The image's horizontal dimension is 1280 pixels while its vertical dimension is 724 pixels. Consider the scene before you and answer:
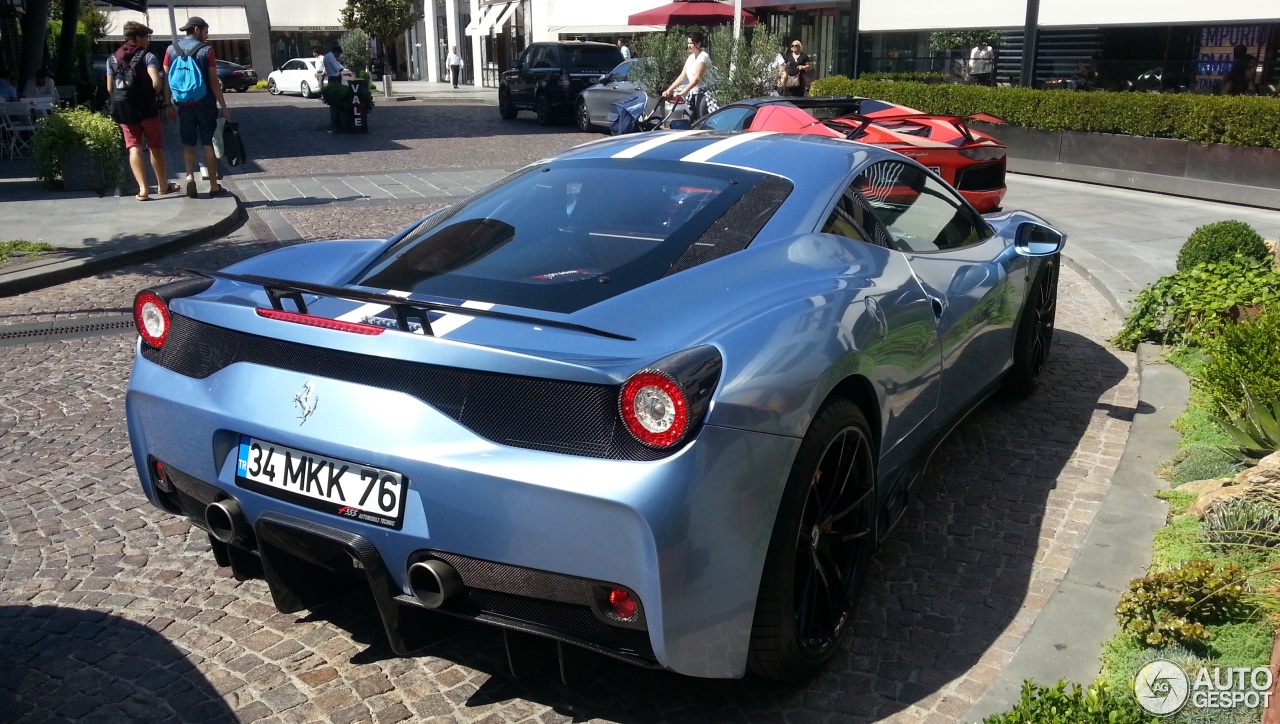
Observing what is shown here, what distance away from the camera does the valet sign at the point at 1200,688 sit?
2793mm

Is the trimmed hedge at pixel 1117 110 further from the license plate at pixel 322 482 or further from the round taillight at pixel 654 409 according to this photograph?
the license plate at pixel 322 482

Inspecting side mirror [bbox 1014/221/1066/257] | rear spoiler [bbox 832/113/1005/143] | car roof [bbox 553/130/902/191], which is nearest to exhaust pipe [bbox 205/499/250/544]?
car roof [bbox 553/130/902/191]

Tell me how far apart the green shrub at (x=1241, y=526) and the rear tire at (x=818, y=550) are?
119 cm

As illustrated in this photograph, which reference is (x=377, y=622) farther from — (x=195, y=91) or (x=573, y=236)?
(x=195, y=91)

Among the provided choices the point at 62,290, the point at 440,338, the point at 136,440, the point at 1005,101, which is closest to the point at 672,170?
the point at 440,338

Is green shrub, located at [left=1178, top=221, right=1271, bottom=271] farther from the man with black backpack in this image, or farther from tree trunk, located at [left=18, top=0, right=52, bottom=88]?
tree trunk, located at [left=18, top=0, right=52, bottom=88]

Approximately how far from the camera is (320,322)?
113 inches

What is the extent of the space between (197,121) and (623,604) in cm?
1123

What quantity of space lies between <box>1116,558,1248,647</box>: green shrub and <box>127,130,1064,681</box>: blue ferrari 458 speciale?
78cm

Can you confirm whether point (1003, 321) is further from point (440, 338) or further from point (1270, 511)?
point (440, 338)

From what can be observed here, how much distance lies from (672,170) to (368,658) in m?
1.87

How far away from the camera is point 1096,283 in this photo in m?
8.58

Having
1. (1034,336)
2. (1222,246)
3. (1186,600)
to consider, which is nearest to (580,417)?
(1186,600)

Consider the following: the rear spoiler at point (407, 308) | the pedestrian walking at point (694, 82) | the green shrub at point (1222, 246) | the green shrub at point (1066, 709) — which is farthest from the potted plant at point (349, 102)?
the green shrub at point (1066, 709)
